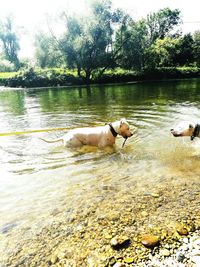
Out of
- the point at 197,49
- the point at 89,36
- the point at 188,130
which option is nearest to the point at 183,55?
the point at 197,49

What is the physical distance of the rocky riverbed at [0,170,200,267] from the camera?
2.82 m

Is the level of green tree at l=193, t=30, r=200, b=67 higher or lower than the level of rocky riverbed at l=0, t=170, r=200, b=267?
higher

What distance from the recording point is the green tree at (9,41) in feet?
245

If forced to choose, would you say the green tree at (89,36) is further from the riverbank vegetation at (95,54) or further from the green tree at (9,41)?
the green tree at (9,41)

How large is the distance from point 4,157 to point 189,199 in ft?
16.5

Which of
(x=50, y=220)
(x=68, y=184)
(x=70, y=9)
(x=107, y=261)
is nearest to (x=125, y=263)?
(x=107, y=261)

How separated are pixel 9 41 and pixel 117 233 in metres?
90.9

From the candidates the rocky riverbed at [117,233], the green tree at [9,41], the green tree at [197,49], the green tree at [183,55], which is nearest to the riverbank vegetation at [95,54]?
the green tree at [183,55]

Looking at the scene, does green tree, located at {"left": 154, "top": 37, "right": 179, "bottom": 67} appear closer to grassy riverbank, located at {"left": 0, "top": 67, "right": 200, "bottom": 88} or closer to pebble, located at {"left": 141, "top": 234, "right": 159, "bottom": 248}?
grassy riverbank, located at {"left": 0, "top": 67, "right": 200, "bottom": 88}

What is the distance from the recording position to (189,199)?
3998 millimetres

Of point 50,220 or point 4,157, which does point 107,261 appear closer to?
point 50,220

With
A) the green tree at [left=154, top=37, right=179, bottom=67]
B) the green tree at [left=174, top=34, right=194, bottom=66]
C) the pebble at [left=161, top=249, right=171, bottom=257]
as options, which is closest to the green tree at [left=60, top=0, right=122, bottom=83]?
the green tree at [left=154, top=37, right=179, bottom=67]

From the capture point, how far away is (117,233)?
10.7ft

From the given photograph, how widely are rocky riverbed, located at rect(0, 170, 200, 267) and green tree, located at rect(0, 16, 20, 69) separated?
247ft
